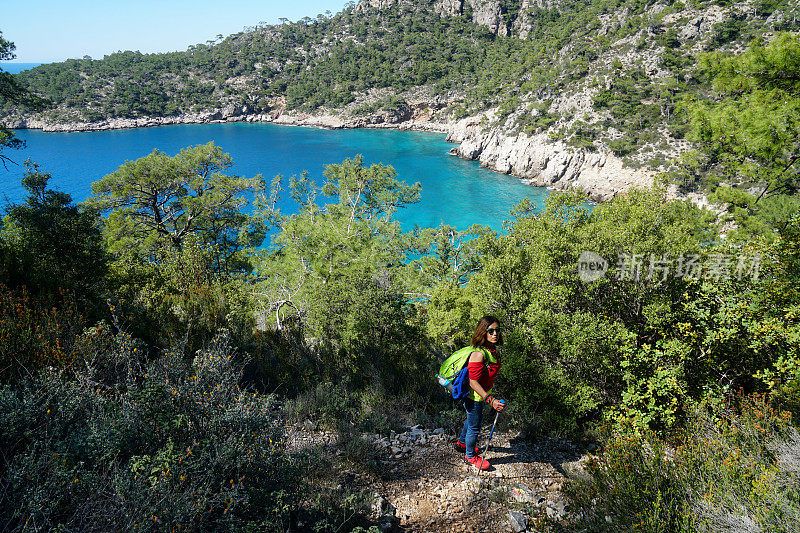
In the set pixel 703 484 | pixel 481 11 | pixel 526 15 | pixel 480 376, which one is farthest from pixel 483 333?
pixel 481 11

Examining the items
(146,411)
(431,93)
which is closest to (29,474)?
(146,411)

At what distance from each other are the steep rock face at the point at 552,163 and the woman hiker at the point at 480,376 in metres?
39.1

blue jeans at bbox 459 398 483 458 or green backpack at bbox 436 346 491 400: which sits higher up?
green backpack at bbox 436 346 491 400

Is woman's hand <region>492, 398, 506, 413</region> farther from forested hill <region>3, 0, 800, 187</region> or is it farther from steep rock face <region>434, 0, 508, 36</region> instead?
steep rock face <region>434, 0, 508, 36</region>

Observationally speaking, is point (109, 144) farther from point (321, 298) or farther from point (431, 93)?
point (321, 298)

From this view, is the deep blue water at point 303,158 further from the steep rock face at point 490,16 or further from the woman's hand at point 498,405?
the steep rock face at point 490,16

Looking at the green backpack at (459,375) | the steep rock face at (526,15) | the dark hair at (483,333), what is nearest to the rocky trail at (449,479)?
the green backpack at (459,375)

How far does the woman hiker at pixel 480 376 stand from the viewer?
14.1 ft

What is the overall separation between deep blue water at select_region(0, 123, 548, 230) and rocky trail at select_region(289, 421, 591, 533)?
113ft

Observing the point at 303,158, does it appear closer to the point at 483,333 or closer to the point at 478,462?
the point at 483,333
